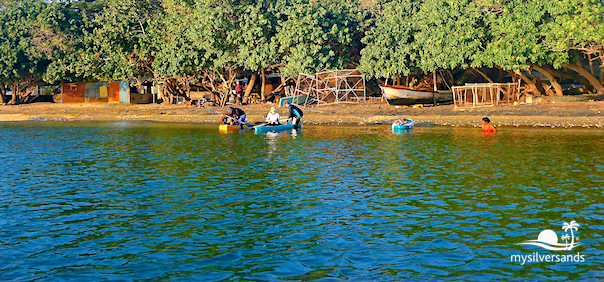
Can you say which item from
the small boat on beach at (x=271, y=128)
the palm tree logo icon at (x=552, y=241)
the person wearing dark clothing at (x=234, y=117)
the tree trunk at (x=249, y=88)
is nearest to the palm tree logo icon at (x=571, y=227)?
the palm tree logo icon at (x=552, y=241)

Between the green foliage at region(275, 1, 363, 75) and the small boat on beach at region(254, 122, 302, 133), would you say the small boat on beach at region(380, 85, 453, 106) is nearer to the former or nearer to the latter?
the green foliage at region(275, 1, 363, 75)

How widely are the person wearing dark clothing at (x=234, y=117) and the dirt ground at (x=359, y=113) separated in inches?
255

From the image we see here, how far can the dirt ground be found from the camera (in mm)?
40000

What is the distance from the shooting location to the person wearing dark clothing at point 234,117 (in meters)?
40.2

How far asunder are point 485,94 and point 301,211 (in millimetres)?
33361

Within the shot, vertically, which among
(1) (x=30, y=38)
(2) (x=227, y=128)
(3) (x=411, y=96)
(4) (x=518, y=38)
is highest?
(1) (x=30, y=38)

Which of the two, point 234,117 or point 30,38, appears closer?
point 234,117

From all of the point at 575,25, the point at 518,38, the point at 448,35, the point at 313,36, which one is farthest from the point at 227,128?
the point at 575,25

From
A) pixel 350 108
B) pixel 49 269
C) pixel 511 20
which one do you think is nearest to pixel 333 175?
pixel 49 269

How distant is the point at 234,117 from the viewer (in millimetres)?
41219

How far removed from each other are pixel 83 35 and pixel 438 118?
136 ft

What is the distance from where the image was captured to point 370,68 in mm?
50688

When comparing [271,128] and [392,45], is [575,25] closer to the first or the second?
[392,45]

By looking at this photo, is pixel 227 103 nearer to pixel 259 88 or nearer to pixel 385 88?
pixel 259 88
